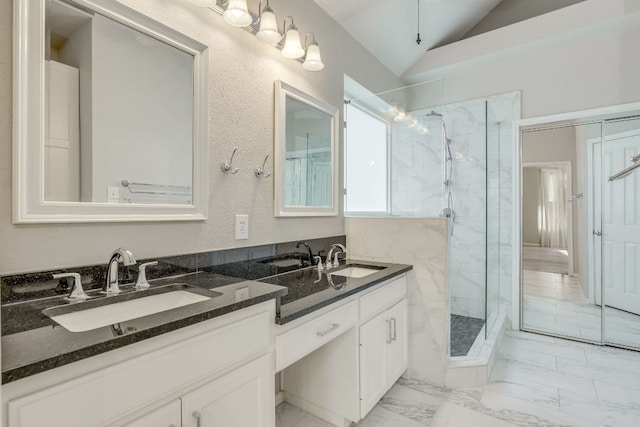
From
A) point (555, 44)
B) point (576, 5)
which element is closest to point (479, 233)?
point (555, 44)

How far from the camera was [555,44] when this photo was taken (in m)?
2.91

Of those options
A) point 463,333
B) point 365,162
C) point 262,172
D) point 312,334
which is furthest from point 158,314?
point 463,333

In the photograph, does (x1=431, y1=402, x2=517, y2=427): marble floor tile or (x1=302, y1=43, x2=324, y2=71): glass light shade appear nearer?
(x1=431, y1=402, x2=517, y2=427): marble floor tile

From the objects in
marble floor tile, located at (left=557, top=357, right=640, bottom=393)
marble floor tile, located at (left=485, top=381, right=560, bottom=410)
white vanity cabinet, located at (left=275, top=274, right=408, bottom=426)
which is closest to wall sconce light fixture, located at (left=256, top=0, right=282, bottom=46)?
white vanity cabinet, located at (left=275, top=274, right=408, bottom=426)

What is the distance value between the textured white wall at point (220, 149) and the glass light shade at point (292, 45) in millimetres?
101

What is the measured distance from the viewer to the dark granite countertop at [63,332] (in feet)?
2.14

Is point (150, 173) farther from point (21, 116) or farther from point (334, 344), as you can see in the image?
point (334, 344)

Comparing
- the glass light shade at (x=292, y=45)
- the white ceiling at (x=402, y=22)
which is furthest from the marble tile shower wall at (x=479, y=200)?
the glass light shade at (x=292, y=45)

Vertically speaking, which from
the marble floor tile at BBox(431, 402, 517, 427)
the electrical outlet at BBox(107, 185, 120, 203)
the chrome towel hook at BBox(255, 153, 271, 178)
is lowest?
the marble floor tile at BBox(431, 402, 517, 427)

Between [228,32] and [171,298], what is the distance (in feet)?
4.23

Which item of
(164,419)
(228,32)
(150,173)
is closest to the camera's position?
(164,419)

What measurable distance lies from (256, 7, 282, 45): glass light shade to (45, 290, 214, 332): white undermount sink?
1306 mm

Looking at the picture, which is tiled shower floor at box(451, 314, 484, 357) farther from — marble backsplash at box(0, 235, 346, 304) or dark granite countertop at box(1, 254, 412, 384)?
marble backsplash at box(0, 235, 346, 304)

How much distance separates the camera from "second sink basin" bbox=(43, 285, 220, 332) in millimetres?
981
